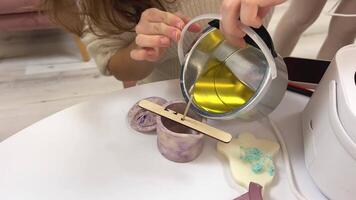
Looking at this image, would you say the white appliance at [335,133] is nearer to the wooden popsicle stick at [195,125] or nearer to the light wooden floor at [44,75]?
the wooden popsicle stick at [195,125]

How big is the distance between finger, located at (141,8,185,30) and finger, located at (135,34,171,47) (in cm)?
2

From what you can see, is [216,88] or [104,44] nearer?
[216,88]

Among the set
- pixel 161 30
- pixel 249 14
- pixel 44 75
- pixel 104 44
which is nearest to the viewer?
pixel 249 14

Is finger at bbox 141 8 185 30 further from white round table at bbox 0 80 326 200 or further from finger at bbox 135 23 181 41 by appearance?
white round table at bbox 0 80 326 200

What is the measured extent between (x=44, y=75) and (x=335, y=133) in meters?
1.31

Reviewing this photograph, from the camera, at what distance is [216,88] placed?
529mm

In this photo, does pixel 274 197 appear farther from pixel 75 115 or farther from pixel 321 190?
pixel 75 115

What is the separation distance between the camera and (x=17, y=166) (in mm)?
488

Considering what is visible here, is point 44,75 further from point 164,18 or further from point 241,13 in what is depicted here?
point 241,13

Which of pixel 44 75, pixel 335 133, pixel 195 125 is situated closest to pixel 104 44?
pixel 195 125

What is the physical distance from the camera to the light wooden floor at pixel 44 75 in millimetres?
1362

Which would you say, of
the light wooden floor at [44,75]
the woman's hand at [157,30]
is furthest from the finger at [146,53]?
the light wooden floor at [44,75]

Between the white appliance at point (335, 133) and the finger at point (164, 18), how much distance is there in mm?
196

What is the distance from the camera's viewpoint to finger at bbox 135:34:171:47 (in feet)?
1.68
